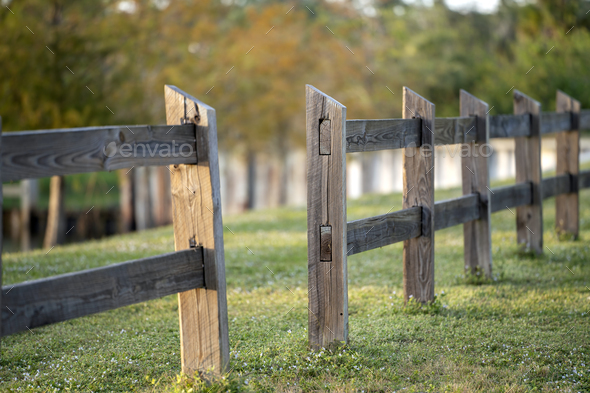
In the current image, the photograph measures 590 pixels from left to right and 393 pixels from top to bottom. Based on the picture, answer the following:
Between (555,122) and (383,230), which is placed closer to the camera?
(383,230)

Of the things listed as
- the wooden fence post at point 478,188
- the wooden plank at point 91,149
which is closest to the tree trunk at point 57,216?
the wooden fence post at point 478,188

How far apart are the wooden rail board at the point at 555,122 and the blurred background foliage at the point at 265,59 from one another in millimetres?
9186

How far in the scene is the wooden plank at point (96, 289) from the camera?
2.56 meters

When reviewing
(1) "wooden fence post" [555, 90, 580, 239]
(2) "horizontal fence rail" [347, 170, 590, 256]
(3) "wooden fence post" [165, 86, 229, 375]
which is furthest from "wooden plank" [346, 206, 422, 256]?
(1) "wooden fence post" [555, 90, 580, 239]

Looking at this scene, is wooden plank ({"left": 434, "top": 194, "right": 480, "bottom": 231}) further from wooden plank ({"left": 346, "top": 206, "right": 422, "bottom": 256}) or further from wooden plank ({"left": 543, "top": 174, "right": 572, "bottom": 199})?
wooden plank ({"left": 543, "top": 174, "right": 572, "bottom": 199})

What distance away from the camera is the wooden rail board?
682 cm

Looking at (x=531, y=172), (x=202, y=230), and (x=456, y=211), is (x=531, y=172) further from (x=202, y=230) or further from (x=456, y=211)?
(x=202, y=230)

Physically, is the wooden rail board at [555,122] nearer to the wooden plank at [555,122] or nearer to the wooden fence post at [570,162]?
the wooden plank at [555,122]

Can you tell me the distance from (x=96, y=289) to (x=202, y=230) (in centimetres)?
Answer: 67

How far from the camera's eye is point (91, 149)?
9.04ft

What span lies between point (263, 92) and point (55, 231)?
8203 mm

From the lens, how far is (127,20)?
13.1 metres

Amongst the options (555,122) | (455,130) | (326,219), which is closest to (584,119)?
(555,122)

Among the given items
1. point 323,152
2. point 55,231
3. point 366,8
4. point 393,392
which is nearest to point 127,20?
point 55,231
